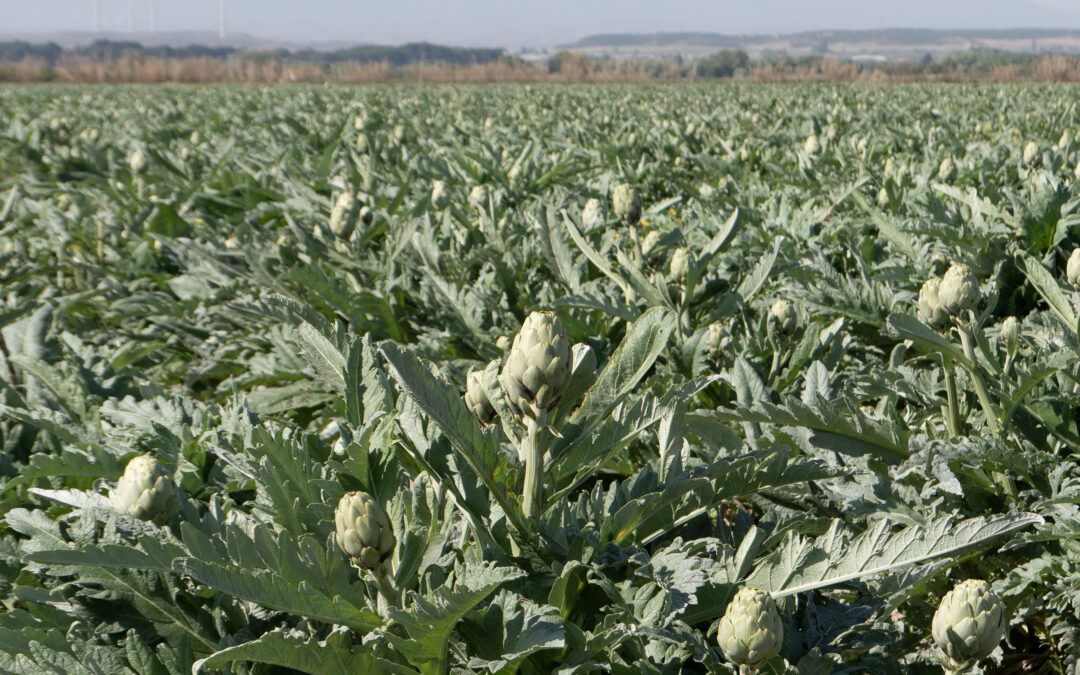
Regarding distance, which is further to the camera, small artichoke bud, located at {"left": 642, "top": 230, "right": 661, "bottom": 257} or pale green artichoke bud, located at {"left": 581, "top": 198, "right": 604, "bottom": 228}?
pale green artichoke bud, located at {"left": 581, "top": 198, "right": 604, "bottom": 228}

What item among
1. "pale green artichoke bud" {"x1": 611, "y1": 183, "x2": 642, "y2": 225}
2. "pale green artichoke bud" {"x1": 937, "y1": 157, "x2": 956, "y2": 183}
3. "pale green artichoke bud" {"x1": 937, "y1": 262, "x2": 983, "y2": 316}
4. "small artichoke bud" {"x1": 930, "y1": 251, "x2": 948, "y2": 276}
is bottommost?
"small artichoke bud" {"x1": 930, "y1": 251, "x2": 948, "y2": 276}

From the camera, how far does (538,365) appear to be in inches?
46.1

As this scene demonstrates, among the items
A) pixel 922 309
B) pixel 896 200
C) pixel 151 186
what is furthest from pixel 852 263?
pixel 151 186

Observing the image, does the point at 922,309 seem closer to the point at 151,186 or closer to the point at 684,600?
the point at 684,600

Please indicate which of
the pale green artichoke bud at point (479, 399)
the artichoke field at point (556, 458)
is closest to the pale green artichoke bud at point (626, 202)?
the artichoke field at point (556, 458)

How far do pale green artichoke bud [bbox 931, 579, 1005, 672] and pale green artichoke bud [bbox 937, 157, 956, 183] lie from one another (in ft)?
11.0

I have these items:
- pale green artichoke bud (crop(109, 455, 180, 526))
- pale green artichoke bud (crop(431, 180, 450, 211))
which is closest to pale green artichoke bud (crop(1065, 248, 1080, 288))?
pale green artichoke bud (crop(109, 455, 180, 526))

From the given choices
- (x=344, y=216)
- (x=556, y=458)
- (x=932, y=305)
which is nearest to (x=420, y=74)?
(x=344, y=216)

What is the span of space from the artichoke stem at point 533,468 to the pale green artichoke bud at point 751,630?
0.32 meters

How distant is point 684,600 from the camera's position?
1.26 metres

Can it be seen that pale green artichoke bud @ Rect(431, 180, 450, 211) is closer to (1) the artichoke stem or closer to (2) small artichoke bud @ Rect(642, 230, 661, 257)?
(2) small artichoke bud @ Rect(642, 230, 661, 257)

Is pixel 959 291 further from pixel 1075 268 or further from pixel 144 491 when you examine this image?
pixel 144 491

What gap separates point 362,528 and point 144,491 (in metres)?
0.46

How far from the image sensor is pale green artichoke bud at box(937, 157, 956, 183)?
4160mm
